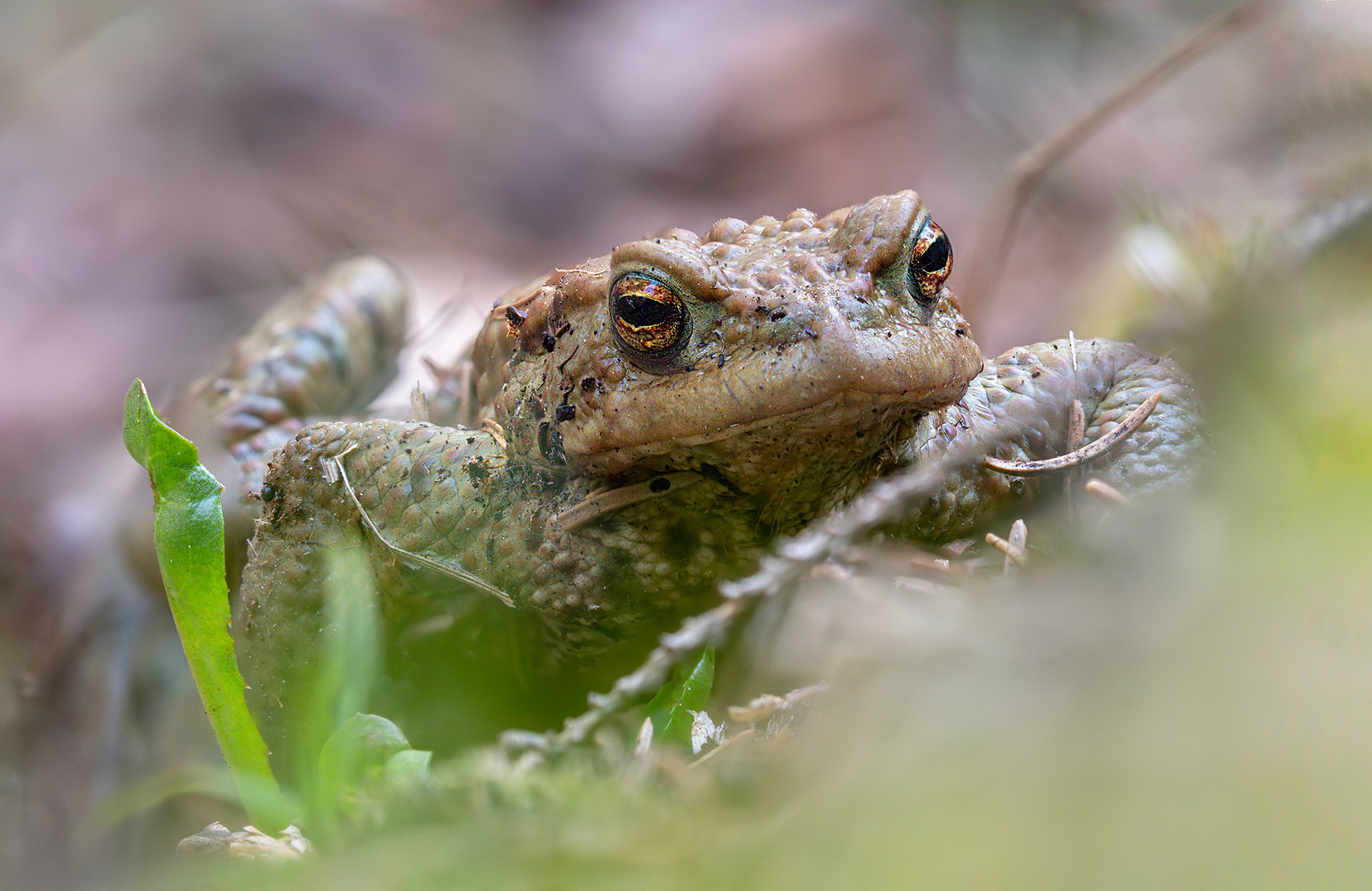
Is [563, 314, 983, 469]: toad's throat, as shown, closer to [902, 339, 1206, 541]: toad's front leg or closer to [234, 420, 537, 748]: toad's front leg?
[902, 339, 1206, 541]: toad's front leg

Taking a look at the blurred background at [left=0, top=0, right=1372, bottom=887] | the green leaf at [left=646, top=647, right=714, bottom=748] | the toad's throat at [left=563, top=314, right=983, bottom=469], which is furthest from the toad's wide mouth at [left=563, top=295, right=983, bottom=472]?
the blurred background at [left=0, top=0, right=1372, bottom=887]

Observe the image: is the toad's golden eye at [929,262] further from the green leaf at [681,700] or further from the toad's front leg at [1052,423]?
the green leaf at [681,700]

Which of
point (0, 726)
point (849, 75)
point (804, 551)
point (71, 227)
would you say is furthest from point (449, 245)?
point (804, 551)

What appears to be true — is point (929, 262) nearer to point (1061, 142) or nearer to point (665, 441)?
point (665, 441)

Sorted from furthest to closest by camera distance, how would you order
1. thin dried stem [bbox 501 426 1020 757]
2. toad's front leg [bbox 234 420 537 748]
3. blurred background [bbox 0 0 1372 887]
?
blurred background [bbox 0 0 1372 887] < toad's front leg [bbox 234 420 537 748] < thin dried stem [bbox 501 426 1020 757]

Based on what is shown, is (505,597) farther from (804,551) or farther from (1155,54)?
(1155,54)

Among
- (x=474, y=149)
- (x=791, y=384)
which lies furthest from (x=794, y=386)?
(x=474, y=149)
